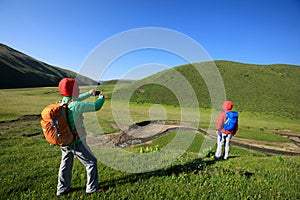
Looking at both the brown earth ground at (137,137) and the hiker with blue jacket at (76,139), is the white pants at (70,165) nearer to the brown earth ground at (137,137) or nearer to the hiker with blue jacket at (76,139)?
the hiker with blue jacket at (76,139)

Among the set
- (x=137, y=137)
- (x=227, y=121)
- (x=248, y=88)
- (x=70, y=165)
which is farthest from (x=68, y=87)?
(x=248, y=88)

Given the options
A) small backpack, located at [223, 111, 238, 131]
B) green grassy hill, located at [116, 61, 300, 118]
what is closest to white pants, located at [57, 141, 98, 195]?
small backpack, located at [223, 111, 238, 131]

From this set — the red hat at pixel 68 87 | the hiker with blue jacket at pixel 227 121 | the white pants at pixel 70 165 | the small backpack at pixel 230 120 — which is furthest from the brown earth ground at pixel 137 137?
the red hat at pixel 68 87

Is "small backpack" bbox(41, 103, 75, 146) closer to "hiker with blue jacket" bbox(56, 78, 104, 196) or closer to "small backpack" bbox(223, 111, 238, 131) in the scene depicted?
"hiker with blue jacket" bbox(56, 78, 104, 196)

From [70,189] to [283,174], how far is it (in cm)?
737

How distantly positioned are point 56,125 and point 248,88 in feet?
319

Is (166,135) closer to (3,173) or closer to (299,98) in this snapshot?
(3,173)

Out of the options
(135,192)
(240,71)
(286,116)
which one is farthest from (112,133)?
(240,71)

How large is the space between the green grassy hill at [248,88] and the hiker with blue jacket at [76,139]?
182 ft

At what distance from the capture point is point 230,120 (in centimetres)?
948

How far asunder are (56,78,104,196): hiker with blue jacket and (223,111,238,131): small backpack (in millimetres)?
6752

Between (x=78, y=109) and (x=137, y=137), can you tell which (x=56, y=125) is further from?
(x=137, y=137)

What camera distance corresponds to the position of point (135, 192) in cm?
543

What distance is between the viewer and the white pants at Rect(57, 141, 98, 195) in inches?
201
